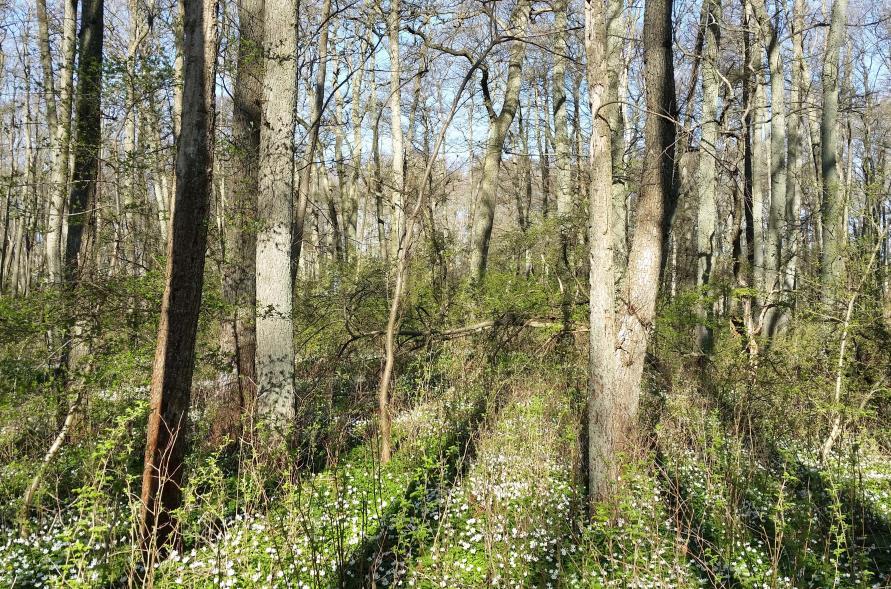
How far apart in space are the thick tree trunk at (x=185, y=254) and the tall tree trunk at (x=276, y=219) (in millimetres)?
1550

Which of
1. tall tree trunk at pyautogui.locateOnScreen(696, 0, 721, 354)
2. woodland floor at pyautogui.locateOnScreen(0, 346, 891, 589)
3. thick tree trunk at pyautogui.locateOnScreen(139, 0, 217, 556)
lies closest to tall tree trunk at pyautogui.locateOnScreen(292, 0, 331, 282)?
thick tree trunk at pyautogui.locateOnScreen(139, 0, 217, 556)

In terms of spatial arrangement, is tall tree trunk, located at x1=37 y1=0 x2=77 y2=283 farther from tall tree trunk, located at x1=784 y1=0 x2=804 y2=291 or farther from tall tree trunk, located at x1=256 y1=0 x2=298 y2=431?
tall tree trunk, located at x1=784 y1=0 x2=804 y2=291

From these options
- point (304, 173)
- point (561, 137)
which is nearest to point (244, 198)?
point (304, 173)

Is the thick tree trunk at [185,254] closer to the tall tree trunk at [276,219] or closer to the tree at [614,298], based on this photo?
the tall tree trunk at [276,219]

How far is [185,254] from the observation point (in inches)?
165

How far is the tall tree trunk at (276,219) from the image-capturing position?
19.2ft

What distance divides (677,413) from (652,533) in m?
3.26

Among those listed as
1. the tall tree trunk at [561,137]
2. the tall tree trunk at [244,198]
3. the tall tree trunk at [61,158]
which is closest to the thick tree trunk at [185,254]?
the tall tree trunk at [244,198]

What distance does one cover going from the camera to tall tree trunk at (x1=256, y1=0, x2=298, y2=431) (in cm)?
586

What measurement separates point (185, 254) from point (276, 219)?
1751mm

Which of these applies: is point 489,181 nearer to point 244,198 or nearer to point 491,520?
point 244,198

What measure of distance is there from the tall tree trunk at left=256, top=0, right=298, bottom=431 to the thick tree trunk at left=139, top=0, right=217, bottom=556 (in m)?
1.55

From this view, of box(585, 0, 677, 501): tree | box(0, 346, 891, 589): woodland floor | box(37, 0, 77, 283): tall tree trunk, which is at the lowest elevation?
box(0, 346, 891, 589): woodland floor

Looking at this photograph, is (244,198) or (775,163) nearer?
(244,198)
